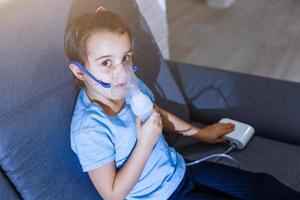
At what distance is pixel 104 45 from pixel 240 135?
0.64 meters

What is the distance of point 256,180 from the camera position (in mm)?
1064

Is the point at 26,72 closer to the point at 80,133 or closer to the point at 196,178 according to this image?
the point at 80,133

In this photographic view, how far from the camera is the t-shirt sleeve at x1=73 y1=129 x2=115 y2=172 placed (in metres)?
0.85

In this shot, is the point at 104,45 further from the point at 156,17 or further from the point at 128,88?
the point at 156,17

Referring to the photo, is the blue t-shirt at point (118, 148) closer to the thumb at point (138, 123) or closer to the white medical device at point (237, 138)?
the thumb at point (138, 123)

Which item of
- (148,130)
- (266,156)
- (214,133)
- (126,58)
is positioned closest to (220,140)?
(214,133)

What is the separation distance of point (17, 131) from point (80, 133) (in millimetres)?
146

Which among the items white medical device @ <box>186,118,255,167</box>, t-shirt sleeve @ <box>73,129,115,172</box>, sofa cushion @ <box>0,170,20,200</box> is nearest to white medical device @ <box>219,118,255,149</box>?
white medical device @ <box>186,118,255,167</box>

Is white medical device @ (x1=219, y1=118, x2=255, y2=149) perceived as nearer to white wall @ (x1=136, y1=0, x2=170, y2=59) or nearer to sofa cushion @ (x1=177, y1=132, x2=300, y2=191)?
sofa cushion @ (x1=177, y1=132, x2=300, y2=191)

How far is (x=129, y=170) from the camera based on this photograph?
0.88m

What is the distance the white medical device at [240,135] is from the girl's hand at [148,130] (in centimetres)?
42

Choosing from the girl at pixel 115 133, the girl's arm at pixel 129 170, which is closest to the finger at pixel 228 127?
the girl at pixel 115 133

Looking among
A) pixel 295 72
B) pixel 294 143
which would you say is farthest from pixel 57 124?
pixel 295 72

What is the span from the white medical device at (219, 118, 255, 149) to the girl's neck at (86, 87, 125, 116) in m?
0.47
